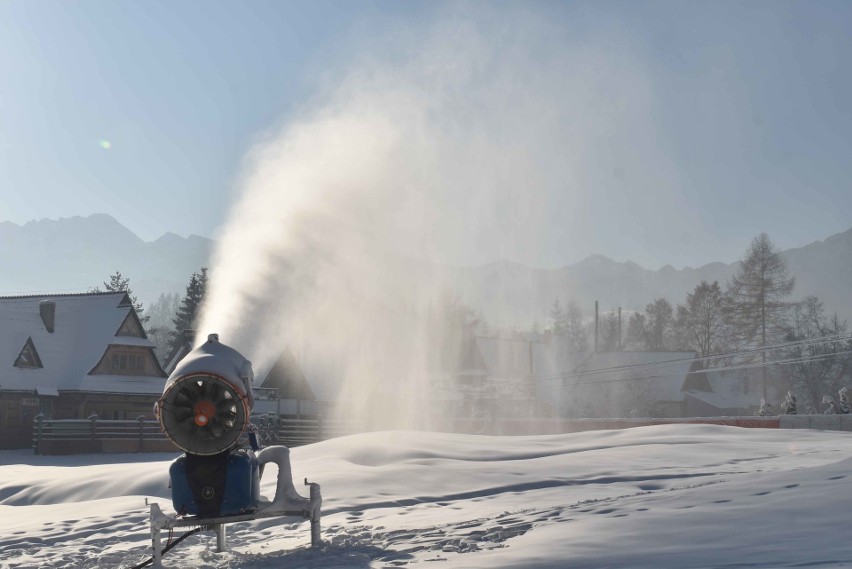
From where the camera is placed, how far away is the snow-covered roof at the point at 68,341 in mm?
43438

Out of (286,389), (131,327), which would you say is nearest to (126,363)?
(131,327)

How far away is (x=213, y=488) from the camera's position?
780 centimetres

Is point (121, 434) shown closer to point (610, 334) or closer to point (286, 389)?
point (286, 389)

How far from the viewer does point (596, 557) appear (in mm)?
6406

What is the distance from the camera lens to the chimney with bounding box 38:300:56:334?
157 feet

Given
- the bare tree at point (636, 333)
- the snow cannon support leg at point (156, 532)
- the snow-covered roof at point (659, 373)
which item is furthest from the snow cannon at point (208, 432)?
the bare tree at point (636, 333)

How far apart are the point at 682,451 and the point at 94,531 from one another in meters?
10.0

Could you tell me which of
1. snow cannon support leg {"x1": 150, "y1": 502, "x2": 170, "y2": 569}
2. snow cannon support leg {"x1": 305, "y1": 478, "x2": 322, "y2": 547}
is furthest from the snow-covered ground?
snow cannon support leg {"x1": 150, "y1": 502, "x2": 170, "y2": 569}

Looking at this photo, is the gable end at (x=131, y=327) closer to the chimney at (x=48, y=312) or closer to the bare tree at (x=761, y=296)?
the chimney at (x=48, y=312)

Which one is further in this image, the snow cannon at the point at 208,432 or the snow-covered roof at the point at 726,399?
the snow-covered roof at the point at 726,399

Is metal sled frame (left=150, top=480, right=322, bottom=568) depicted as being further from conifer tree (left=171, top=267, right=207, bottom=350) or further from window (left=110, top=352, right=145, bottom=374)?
conifer tree (left=171, top=267, right=207, bottom=350)

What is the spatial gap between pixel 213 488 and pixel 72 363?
136ft

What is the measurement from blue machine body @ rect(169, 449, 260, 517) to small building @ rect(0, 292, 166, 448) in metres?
36.8

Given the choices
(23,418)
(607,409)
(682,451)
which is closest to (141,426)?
(23,418)
